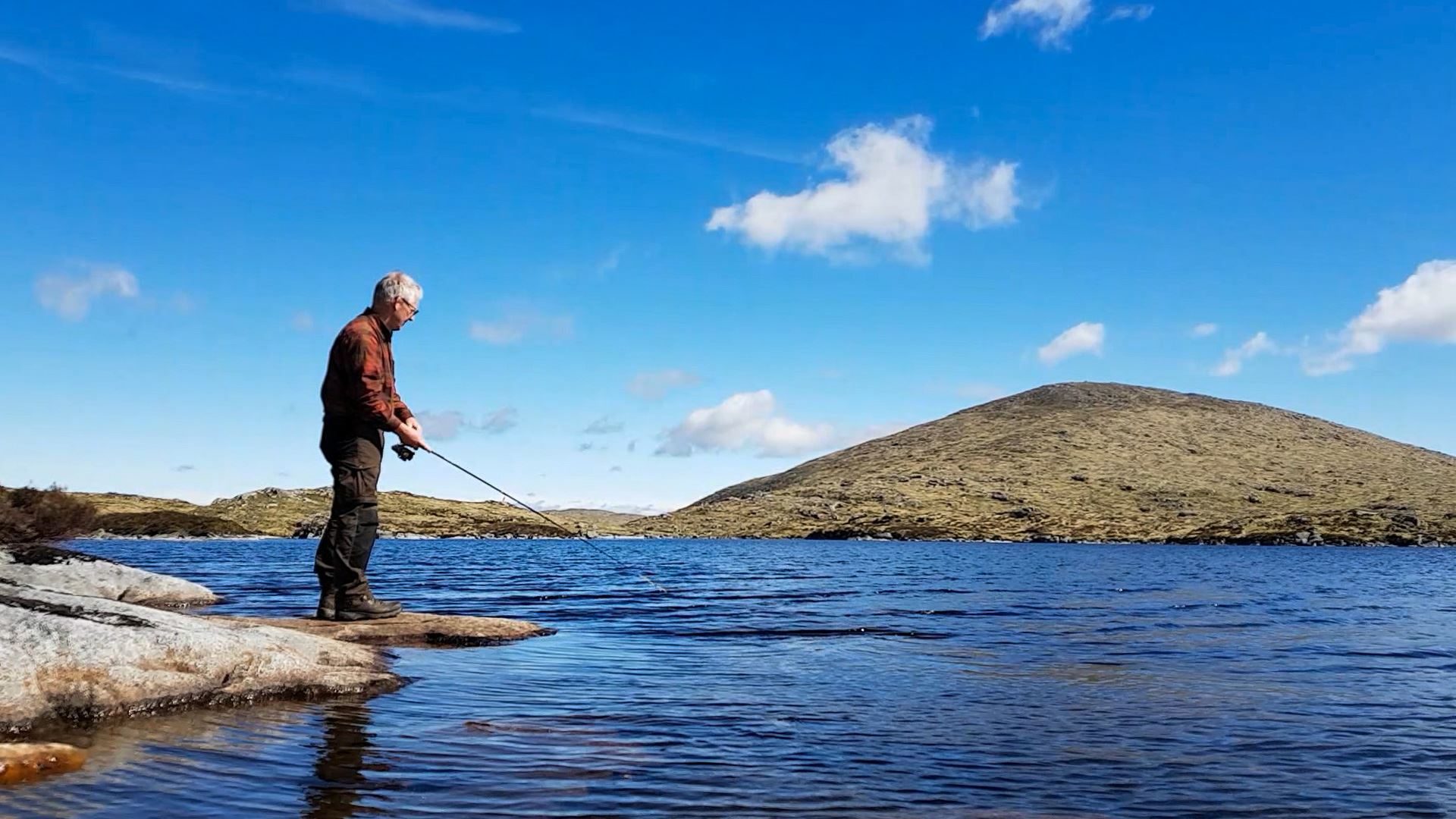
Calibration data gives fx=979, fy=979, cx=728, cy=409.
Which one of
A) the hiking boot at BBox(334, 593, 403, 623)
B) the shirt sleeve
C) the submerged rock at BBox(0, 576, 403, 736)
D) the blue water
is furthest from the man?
the submerged rock at BBox(0, 576, 403, 736)

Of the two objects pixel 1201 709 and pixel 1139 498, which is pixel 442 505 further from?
pixel 1201 709

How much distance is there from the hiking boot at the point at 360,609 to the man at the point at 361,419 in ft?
0.99

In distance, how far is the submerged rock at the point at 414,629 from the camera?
38.1 ft

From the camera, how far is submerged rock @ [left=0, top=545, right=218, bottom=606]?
1485 centimetres

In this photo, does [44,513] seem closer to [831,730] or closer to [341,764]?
[341,764]

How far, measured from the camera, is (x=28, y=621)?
7660mm

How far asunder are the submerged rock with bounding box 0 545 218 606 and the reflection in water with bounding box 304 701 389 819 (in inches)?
313

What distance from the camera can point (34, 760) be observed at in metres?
5.86

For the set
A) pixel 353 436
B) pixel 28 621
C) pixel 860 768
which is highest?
pixel 353 436

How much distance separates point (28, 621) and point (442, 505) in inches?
6799

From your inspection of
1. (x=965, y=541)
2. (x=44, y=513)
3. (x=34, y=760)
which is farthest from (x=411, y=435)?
(x=965, y=541)

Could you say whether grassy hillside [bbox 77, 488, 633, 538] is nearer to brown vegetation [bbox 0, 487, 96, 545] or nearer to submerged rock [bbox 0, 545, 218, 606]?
brown vegetation [bbox 0, 487, 96, 545]

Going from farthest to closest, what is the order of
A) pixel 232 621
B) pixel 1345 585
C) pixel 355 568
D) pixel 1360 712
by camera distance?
pixel 1345 585, pixel 355 568, pixel 232 621, pixel 1360 712

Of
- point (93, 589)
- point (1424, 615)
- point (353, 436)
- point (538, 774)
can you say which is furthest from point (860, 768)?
point (1424, 615)
